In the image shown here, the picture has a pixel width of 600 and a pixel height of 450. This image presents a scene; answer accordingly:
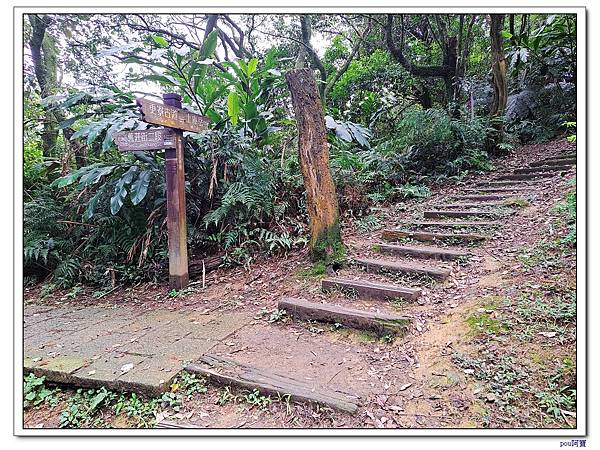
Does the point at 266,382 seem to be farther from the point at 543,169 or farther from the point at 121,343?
the point at 543,169

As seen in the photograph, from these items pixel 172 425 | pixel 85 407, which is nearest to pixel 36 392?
pixel 85 407

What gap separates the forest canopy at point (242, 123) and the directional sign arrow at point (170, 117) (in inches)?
22.5

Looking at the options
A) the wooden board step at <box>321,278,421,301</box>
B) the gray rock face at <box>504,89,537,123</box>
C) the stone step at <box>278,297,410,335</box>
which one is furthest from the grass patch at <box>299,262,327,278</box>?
the gray rock face at <box>504,89,537,123</box>

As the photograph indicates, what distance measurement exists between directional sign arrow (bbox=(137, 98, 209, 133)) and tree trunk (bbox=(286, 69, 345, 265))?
1039mm

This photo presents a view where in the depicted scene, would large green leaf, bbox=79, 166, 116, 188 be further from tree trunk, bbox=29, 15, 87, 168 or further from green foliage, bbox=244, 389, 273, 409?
green foliage, bbox=244, 389, 273, 409

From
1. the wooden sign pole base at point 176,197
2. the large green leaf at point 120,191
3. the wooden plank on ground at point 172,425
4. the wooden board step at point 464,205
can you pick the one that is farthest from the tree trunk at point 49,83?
the wooden board step at point 464,205

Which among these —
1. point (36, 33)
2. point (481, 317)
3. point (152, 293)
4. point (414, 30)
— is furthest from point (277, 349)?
point (414, 30)

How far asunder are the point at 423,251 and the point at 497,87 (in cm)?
528

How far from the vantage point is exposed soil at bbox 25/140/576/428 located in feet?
6.03

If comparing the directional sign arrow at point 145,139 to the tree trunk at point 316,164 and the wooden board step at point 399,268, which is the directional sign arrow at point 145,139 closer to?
the tree trunk at point 316,164

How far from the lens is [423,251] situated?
3639 millimetres

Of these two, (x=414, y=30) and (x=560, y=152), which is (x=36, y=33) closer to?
(x=414, y=30)
